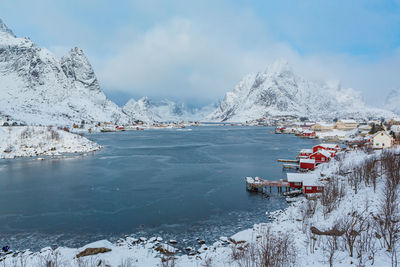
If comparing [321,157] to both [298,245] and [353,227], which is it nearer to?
[353,227]

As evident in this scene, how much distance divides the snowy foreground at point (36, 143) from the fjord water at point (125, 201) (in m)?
11.4

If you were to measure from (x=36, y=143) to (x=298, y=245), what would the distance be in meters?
62.3

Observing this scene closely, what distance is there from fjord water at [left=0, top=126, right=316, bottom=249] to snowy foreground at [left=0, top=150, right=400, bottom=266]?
7.01 ft

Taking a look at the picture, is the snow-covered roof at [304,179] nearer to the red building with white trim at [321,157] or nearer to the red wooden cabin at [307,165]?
the red wooden cabin at [307,165]

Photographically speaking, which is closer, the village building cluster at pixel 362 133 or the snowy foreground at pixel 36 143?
the village building cluster at pixel 362 133

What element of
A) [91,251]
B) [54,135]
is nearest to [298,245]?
[91,251]

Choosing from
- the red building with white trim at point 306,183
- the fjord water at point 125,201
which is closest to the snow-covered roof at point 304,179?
the red building with white trim at point 306,183

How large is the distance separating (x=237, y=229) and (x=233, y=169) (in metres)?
21.7

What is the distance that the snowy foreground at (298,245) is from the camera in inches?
447

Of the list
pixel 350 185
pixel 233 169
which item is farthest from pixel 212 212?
pixel 233 169

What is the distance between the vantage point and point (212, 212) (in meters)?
23.2

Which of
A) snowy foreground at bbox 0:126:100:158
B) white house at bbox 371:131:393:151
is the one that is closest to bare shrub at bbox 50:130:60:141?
snowy foreground at bbox 0:126:100:158

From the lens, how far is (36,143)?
60031 mm

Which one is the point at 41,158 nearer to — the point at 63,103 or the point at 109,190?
the point at 109,190
